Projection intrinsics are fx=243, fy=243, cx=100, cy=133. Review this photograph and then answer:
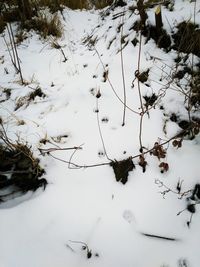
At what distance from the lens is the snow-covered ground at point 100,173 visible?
132 centimetres

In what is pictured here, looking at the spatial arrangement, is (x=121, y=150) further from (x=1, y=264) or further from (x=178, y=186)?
(x=1, y=264)

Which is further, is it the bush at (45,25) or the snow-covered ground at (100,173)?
the bush at (45,25)

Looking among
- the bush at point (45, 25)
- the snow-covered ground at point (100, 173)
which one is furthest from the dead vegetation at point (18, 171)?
the bush at point (45, 25)

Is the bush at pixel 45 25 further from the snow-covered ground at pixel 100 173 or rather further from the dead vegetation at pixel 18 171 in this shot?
the dead vegetation at pixel 18 171

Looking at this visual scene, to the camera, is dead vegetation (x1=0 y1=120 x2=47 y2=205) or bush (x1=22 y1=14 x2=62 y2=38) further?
bush (x1=22 y1=14 x2=62 y2=38)

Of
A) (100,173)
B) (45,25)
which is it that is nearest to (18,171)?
(100,173)

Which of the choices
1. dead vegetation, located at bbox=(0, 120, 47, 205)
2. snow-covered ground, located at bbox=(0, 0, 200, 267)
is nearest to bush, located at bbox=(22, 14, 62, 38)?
snow-covered ground, located at bbox=(0, 0, 200, 267)

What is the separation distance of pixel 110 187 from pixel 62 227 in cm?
37

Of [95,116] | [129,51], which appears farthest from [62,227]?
[129,51]

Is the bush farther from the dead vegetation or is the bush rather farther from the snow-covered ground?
the dead vegetation

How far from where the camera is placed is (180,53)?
205cm

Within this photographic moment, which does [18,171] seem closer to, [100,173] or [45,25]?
[100,173]

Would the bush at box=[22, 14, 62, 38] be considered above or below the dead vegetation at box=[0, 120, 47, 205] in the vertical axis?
above

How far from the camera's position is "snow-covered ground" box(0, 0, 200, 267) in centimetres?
132
